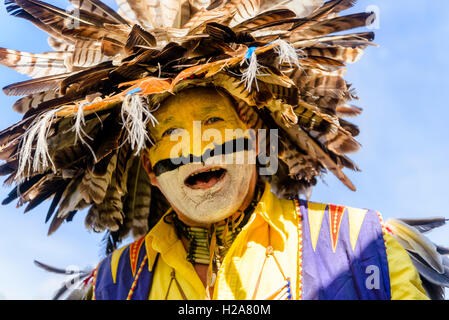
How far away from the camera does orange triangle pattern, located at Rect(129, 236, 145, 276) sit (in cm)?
339

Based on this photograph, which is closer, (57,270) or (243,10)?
(243,10)

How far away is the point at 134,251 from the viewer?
3.49 meters

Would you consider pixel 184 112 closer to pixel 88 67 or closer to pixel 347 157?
pixel 88 67

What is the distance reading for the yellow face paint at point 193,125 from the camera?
3207mm

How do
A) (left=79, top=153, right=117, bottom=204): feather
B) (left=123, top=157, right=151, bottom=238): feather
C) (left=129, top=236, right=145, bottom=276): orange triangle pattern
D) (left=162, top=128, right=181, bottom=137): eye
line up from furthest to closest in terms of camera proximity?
1. (left=123, top=157, right=151, bottom=238): feather
2. (left=79, top=153, right=117, bottom=204): feather
3. (left=129, top=236, right=145, bottom=276): orange triangle pattern
4. (left=162, top=128, right=181, bottom=137): eye

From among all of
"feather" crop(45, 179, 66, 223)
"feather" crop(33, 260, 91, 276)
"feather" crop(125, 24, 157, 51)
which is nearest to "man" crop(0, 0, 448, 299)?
"feather" crop(125, 24, 157, 51)

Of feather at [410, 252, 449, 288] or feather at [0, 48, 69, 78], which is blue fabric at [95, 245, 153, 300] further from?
feather at [410, 252, 449, 288]

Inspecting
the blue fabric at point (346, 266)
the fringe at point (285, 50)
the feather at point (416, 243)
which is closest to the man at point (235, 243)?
the blue fabric at point (346, 266)

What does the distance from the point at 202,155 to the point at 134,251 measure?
773 millimetres

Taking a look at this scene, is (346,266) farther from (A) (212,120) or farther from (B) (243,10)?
(B) (243,10)

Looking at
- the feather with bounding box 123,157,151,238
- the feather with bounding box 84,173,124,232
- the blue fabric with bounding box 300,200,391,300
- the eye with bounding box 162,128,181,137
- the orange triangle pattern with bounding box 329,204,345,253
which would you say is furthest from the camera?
the feather with bounding box 123,157,151,238

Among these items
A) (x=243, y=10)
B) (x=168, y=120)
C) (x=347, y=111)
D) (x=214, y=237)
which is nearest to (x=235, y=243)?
(x=214, y=237)

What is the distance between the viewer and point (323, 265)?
116 inches

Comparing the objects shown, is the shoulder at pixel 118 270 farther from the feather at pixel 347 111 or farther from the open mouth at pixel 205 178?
the feather at pixel 347 111
